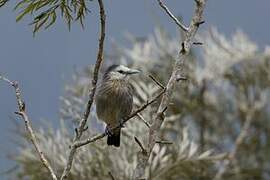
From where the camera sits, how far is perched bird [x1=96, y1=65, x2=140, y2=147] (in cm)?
321

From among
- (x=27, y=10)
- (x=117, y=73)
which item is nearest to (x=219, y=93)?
(x=117, y=73)

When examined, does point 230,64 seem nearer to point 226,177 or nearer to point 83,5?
point 226,177

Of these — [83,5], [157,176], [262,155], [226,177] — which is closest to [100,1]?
[83,5]

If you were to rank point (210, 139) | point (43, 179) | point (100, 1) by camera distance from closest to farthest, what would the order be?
point (100, 1)
point (43, 179)
point (210, 139)

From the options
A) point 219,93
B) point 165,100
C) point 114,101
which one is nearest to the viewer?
point 165,100

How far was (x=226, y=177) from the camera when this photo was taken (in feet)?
20.1

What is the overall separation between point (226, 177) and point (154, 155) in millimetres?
1162

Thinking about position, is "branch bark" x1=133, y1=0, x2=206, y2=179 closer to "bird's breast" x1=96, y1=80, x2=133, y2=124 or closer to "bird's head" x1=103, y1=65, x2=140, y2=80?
"bird's breast" x1=96, y1=80, x2=133, y2=124

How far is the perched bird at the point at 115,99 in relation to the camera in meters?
3.21

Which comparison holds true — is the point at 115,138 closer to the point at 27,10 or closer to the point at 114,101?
the point at 114,101

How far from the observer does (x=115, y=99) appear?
10.7ft

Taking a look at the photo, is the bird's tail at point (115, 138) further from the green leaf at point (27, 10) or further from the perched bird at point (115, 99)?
the green leaf at point (27, 10)

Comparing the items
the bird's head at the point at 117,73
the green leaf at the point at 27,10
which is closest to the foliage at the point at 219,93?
the bird's head at the point at 117,73

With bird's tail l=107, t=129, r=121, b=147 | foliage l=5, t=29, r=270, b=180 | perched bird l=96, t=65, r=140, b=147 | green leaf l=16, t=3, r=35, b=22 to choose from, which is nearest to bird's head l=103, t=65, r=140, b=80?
perched bird l=96, t=65, r=140, b=147
